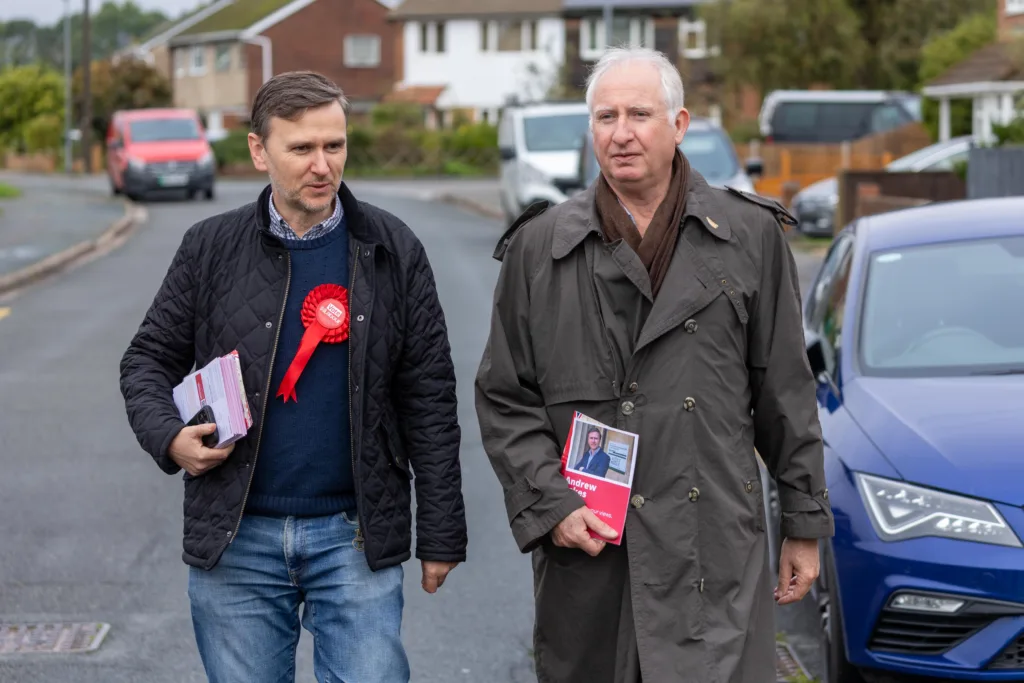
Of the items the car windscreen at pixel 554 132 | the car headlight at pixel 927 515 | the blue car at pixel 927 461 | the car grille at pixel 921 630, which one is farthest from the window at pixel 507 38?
the car grille at pixel 921 630

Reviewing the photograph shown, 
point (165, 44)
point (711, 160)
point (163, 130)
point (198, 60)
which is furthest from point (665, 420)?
point (165, 44)

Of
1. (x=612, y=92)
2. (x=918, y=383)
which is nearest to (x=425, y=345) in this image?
(x=612, y=92)

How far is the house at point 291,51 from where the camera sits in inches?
2997

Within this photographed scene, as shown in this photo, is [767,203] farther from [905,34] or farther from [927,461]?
[905,34]

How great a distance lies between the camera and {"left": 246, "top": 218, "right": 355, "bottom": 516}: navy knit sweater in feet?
11.6

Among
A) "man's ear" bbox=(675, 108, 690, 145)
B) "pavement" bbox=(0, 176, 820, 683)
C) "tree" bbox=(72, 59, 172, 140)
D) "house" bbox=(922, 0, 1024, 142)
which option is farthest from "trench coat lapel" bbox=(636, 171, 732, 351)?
"tree" bbox=(72, 59, 172, 140)

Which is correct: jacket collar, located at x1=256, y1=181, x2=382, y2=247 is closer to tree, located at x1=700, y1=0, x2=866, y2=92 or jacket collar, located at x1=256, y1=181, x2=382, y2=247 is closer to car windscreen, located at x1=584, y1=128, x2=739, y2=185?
car windscreen, located at x1=584, y1=128, x2=739, y2=185

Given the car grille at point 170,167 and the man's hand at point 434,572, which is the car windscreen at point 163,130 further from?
the man's hand at point 434,572

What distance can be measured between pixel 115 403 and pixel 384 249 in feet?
24.5

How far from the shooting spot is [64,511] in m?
7.79

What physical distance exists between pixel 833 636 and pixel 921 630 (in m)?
0.38

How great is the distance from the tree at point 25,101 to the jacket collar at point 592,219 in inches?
2868

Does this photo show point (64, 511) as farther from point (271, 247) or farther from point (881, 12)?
point (881, 12)

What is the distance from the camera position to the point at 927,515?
15.8ft
